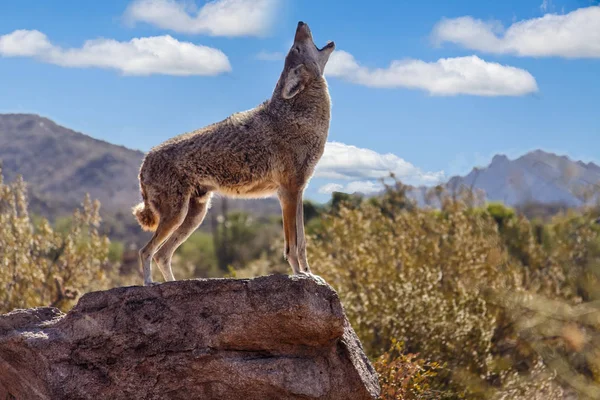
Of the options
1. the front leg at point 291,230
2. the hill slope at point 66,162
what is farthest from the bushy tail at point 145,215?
the hill slope at point 66,162

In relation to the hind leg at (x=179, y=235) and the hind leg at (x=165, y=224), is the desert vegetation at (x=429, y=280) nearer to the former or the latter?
the hind leg at (x=179, y=235)

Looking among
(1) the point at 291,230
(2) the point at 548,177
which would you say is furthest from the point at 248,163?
(2) the point at 548,177

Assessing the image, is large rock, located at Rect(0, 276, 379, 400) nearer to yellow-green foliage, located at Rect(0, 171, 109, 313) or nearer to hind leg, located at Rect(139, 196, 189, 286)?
hind leg, located at Rect(139, 196, 189, 286)

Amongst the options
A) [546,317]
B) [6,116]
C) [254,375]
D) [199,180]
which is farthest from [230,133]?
[6,116]

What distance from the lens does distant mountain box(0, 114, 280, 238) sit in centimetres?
9931

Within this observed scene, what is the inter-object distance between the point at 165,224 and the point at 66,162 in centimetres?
10459

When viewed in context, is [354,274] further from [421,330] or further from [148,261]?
[148,261]

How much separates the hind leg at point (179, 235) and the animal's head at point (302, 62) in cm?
139

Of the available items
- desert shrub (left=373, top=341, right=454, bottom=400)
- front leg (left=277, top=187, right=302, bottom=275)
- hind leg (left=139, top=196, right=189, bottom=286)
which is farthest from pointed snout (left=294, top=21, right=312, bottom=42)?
desert shrub (left=373, top=341, right=454, bottom=400)

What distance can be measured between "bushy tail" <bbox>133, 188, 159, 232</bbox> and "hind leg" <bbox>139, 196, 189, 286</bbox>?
0.80 feet

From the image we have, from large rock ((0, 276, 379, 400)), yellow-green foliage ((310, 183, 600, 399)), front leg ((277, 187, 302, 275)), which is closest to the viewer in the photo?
large rock ((0, 276, 379, 400))

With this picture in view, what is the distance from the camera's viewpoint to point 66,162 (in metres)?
109

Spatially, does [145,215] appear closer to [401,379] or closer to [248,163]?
[248,163]

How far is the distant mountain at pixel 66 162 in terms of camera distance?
3910 inches
